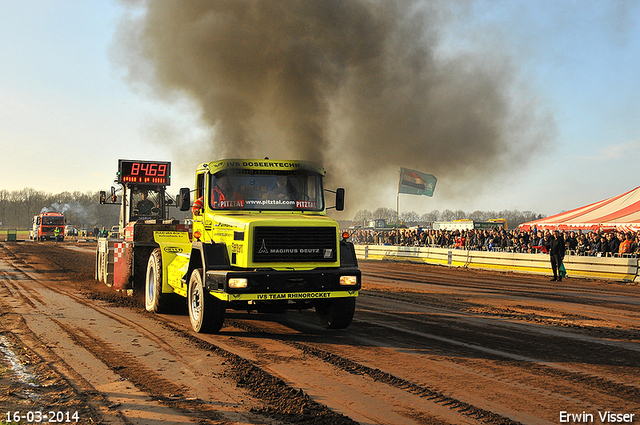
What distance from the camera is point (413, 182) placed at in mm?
34094

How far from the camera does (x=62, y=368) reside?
5.43 meters

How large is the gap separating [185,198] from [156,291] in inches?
80.8

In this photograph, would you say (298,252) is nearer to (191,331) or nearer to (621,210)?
(191,331)

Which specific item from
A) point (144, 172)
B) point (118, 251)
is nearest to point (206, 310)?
point (118, 251)

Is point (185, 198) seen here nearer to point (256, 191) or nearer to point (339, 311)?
point (256, 191)

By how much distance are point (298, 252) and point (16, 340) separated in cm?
369

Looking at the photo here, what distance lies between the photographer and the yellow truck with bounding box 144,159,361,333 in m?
6.77

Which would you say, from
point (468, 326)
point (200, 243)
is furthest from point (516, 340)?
point (200, 243)

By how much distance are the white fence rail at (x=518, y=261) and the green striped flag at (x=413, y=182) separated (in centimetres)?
677

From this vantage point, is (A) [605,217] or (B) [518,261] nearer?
(B) [518,261]

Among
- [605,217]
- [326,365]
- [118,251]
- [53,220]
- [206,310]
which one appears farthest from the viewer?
[53,220]

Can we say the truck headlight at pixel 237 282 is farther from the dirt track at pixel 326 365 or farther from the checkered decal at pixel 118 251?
the checkered decal at pixel 118 251

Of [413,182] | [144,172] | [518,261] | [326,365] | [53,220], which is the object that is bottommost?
[326,365]

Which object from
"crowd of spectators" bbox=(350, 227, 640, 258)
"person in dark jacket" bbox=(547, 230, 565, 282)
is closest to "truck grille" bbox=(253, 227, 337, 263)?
"person in dark jacket" bbox=(547, 230, 565, 282)
